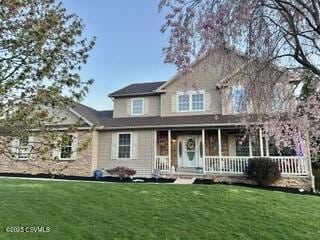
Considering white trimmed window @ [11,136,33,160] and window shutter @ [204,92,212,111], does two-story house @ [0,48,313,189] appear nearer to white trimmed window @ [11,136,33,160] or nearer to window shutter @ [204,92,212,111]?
window shutter @ [204,92,212,111]

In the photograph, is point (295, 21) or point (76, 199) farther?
point (76, 199)

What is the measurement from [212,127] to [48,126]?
14.1 m

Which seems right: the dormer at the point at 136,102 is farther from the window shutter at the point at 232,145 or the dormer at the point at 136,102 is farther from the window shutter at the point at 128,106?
the window shutter at the point at 232,145

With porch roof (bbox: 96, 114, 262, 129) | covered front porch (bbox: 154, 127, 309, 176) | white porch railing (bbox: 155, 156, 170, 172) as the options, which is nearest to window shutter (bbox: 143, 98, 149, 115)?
porch roof (bbox: 96, 114, 262, 129)

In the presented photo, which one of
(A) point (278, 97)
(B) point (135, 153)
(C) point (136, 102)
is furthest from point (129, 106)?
(A) point (278, 97)

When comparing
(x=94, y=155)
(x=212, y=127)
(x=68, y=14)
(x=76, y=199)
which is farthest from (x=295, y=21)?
(x=94, y=155)

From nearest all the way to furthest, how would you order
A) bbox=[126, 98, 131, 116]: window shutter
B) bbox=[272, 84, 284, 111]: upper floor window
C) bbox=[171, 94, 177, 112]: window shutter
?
bbox=[272, 84, 284, 111]: upper floor window, bbox=[171, 94, 177, 112]: window shutter, bbox=[126, 98, 131, 116]: window shutter

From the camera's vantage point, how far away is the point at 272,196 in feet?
39.7

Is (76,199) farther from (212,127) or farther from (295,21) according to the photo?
(212,127)

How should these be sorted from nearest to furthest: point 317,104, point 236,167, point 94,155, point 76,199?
1. point 317,104
2. point 76,199
3. point 236,167
4. point 94,155

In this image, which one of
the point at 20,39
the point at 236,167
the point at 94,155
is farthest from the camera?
the point at 94,155

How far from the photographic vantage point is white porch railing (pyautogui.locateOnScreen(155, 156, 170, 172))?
61.0ft

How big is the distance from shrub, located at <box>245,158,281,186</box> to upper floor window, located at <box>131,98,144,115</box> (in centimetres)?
827

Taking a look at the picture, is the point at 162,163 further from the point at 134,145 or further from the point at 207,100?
the point at 207,100
